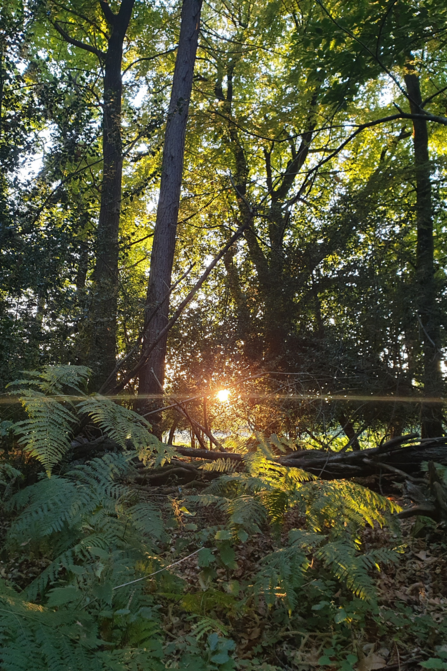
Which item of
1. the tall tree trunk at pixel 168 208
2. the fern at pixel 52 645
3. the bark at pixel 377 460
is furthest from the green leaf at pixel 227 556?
the tall tree trunk at pixel 168 208

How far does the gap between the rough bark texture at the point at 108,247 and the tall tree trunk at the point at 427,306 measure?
182 inches

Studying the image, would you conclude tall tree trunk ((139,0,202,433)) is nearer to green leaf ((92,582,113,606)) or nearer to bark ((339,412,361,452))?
bark ((339,412,361,452))

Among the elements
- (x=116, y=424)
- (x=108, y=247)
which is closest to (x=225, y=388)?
(x=108, y=247)

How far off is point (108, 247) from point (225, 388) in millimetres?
3169

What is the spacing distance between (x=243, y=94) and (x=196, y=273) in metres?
7.63

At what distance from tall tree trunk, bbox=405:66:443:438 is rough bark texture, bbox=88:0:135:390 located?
4.62m

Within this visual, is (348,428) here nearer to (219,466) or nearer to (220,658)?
(219,466)

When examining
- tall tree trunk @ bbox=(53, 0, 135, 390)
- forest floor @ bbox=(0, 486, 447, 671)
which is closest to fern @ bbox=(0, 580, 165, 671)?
forest floor @ bbox=(0, 486, 447, 671)

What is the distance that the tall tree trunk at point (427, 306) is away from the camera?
5.77 meters

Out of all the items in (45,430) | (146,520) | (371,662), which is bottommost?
(371,662)

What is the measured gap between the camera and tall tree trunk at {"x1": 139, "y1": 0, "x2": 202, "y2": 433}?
653 centimetres

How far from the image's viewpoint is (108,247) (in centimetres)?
716

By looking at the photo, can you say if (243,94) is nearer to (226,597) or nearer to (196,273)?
(196,273)

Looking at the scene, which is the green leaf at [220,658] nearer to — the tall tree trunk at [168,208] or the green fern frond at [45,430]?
the green fern frond at [45,430]
